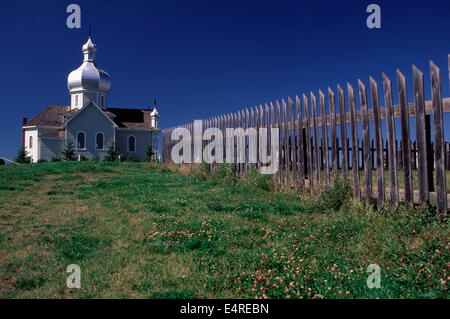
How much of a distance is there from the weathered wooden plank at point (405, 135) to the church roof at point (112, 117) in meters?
36.1

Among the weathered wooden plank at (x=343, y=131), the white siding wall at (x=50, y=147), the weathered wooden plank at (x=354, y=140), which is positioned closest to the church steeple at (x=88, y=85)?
the white siding wall at (x=50, y=147)

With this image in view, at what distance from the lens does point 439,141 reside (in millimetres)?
5176

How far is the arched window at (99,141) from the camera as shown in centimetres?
3575

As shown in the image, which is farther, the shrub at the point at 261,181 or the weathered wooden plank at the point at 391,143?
the shrub at the point at 261,181

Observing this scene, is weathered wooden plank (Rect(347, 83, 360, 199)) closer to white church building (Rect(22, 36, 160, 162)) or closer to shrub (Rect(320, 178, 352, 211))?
shrub (Rect(320, 178, 352, 211))

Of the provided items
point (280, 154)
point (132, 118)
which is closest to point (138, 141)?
point (132, 118)

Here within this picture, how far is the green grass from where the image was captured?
3.28 m

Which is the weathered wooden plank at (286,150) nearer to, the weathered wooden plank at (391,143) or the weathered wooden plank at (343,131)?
the weathered wooden plank at (343,131)

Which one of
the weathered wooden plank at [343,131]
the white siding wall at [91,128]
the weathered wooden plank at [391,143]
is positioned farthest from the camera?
the white siding wall at [91,128]

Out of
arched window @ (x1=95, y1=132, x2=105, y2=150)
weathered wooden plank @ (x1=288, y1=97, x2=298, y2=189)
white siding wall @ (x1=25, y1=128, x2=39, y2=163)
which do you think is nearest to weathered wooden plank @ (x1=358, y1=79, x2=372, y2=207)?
weathered wooden plank @ (x1=288, y1=97, x2=298, y2=189)

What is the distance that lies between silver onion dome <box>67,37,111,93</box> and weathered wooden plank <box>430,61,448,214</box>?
3927 centimetres

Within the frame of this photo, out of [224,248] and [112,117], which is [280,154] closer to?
[224,248]
